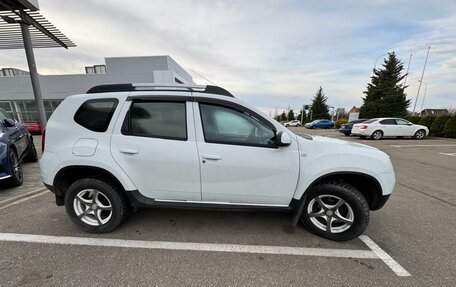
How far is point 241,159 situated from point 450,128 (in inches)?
769

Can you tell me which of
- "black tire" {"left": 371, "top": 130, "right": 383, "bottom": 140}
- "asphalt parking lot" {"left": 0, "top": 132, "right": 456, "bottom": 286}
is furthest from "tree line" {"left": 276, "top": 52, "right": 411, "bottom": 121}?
"asphalt parking lot" {"left": 0, "top": 132, "right": 456, "bottom": 286}

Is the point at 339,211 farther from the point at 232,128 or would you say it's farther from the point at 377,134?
the point at 377,134

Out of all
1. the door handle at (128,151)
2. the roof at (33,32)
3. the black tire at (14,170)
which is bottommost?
the black tire at (14,170)

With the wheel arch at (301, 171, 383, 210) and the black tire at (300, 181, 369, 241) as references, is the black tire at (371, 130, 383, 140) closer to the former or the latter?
the wheel arch at (301, 171, 383, 210)

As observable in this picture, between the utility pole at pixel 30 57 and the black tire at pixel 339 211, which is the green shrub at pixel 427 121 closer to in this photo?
the black tire at pixel 339 211

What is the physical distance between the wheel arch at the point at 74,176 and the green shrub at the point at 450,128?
67.4 feet

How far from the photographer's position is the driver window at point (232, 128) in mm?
2457

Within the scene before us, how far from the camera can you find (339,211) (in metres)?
2.65

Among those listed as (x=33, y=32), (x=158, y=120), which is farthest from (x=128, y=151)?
(x=33, y=32)

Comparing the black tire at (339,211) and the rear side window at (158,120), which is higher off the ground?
the rear side window at (158,120)

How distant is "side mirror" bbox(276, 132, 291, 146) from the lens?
7.59 ft

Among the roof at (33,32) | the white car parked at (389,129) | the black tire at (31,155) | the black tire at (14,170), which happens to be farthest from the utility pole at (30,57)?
the white car parked at (389,129)

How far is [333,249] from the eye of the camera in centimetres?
246

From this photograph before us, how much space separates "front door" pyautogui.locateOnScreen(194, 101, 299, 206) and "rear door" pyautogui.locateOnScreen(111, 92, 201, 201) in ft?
0.47
